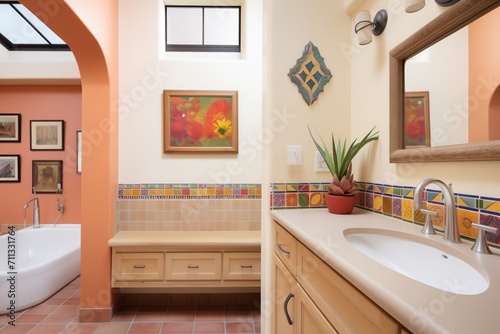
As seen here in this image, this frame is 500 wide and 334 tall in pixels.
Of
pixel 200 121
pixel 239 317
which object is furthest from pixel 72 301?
pixel 200 121

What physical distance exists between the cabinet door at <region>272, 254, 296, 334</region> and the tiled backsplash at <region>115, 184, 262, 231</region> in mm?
1012

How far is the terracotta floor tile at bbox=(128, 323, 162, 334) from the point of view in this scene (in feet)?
6.36

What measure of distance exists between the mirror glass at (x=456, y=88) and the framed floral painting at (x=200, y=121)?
61.3 inches

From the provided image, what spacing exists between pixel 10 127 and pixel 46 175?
70 cm

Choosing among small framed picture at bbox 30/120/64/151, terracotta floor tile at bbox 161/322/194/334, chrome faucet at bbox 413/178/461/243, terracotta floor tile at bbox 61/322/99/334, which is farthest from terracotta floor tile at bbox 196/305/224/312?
small framed picture at bbox 30/120/64/151

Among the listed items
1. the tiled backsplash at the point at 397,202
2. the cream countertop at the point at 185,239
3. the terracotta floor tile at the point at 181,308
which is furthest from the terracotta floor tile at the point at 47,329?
the tiled backsplash at the point at 397,202

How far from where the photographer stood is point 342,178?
1.34m

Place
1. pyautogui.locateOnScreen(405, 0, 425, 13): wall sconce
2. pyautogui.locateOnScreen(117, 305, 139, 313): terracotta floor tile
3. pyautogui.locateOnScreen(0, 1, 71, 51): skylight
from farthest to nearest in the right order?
pyautogui.locateOnScreen(0, 1, 71, 51): skylight → pyautogui.locateOnScreen(117, 305, 139, 313): terracotta floor tile → pyautogui.locateOnScreen(405, 0, 425, 13): wall sconce

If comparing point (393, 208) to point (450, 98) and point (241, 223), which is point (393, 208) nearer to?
point (450, 98)

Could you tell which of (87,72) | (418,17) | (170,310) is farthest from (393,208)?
(87,72)

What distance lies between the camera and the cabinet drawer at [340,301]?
1.69ft

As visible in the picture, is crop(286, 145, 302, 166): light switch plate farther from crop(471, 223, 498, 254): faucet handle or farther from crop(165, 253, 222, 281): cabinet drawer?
crop(165, 253, 222, 281): cabinet drawer

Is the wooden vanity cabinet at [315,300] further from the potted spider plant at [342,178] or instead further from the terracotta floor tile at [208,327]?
the terracotta floor tile at [208,327]

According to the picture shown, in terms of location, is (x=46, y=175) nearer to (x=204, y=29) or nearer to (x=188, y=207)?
(x=188, y=207)
